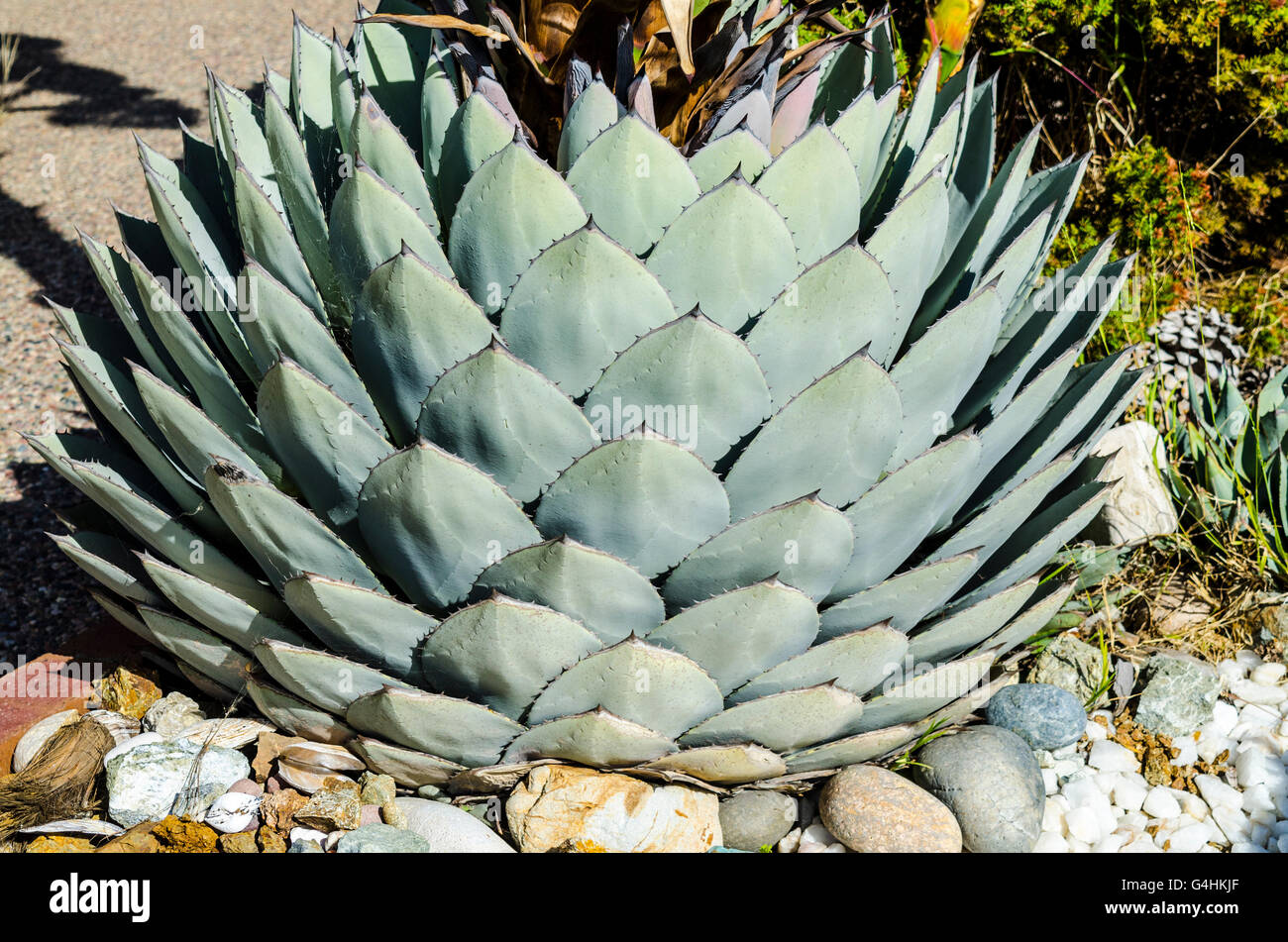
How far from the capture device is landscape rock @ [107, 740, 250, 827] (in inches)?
74.1

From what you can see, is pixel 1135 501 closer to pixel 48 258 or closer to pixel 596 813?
pixel 596 813

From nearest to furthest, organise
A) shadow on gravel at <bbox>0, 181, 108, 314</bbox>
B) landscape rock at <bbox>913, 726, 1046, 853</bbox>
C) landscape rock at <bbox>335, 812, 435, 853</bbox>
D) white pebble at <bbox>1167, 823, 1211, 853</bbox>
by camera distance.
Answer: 1. landscape rock at <bbox>335, 812, 435, 853</bbox>
2. landscape rock at <bbox>913, 726, 1046, 853</bbox>
3. white pebble at <bbox>1167, 823, 1211, 853</bbox>
4. shadow on gravel at <bbox>0, 181, 108, 314</bbox>

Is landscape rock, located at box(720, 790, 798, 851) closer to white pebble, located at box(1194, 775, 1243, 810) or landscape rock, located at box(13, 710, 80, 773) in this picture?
white pebble, located at box(1194, 775, 1243, 810)

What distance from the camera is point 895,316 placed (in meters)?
1.62

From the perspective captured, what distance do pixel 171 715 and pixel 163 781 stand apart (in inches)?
8.3

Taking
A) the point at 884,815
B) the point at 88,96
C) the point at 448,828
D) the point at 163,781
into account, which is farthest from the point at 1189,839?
the point at 88,96

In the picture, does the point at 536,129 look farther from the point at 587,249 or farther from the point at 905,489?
the point at 905,489

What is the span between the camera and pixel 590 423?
145 cm

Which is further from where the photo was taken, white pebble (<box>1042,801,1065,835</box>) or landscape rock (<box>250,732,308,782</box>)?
white pebble (<box>1042,801,1065,835</box>)

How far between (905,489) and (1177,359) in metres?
2.24

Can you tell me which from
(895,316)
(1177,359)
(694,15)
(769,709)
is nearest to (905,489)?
(895,316)

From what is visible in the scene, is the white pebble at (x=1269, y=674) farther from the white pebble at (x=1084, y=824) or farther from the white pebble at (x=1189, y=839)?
the white pebble at (x=1084, y=824)

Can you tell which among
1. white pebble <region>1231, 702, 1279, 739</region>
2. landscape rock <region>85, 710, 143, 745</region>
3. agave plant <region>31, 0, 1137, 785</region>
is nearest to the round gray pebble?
agave plant <region>31, 0, 1137, 785</region>

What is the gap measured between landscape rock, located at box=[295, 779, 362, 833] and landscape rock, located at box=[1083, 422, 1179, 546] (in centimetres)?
183
